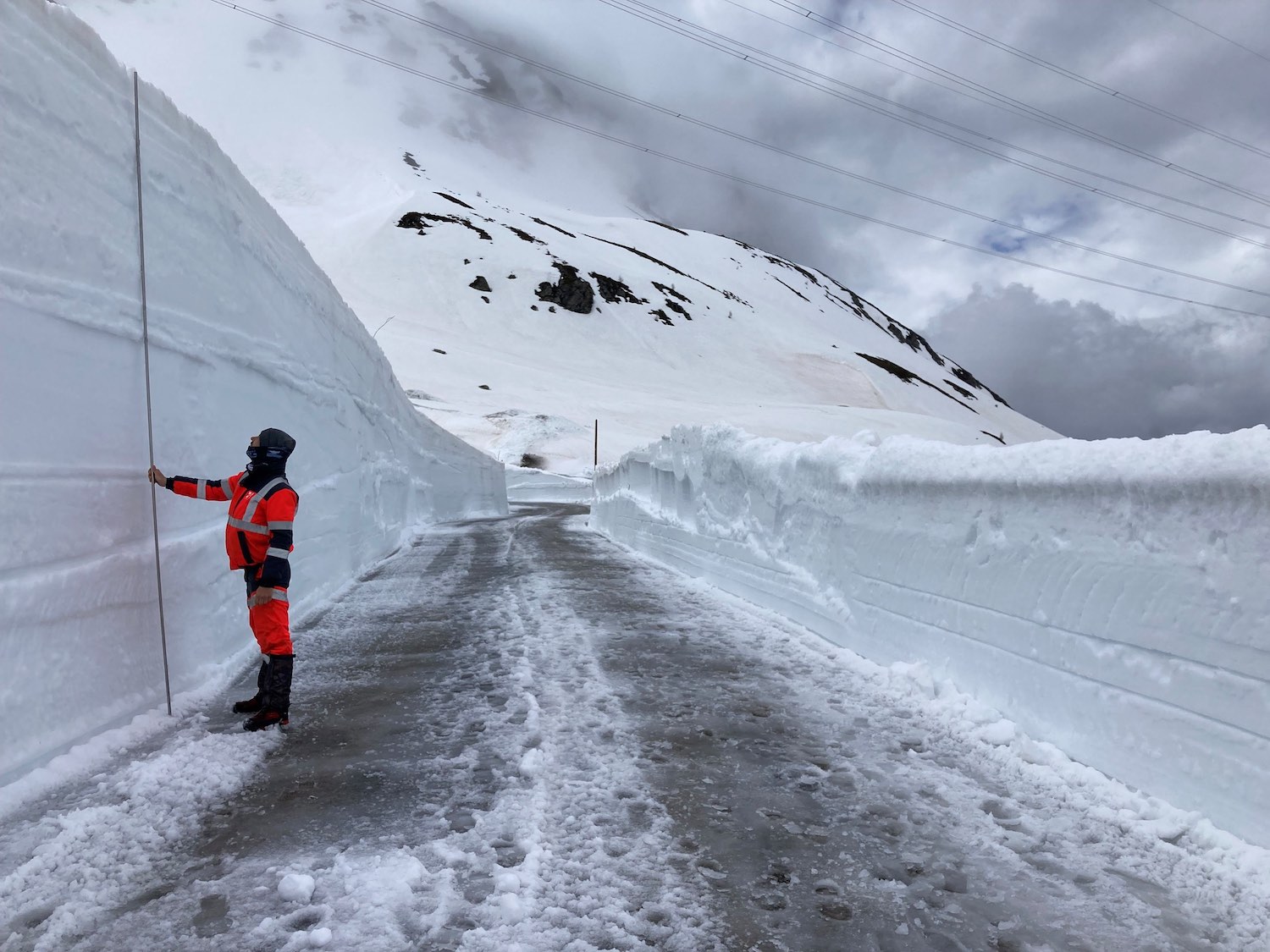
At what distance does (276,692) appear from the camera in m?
4.22

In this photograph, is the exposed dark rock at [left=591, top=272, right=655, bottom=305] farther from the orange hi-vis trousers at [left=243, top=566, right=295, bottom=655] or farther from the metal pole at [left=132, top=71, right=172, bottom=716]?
the orange hi-vis trousers at [left=243, top=566, right=295, bottom=655]

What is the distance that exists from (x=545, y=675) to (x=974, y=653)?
2712mm

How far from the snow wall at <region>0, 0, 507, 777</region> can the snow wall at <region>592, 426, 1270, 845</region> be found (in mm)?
4746

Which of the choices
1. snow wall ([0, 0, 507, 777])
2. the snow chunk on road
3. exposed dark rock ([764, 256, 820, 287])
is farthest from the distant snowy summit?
the snow chunk on road

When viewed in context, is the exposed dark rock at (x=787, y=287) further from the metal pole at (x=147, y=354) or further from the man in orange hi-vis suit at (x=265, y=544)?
the man in orange hi-vis suit at (x=265, y=544)

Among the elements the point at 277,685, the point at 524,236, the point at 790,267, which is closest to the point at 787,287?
the point at 790,267

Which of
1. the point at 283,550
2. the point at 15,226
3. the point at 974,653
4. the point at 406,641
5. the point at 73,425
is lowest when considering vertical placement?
the point at 406,641

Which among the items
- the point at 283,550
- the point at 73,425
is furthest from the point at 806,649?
the point at 73,425

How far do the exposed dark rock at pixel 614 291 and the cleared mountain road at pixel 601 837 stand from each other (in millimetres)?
111854

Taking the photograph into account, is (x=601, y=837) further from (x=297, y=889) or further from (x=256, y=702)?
(x=256, y=702)

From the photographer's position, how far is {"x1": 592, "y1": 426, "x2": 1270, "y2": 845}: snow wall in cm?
295

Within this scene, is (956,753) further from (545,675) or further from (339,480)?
(339,480)

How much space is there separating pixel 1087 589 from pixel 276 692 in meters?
4.29

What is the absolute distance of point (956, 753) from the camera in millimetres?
3893
